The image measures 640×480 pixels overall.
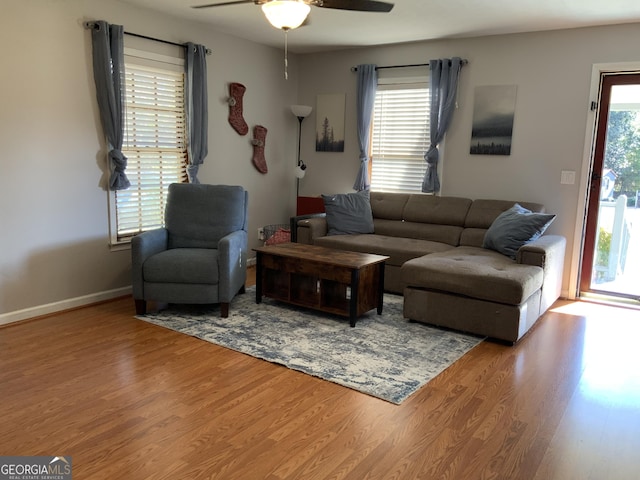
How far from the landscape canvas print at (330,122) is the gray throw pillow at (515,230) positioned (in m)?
2.31

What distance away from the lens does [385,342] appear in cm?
352

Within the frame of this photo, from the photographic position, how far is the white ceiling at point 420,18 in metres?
3.95

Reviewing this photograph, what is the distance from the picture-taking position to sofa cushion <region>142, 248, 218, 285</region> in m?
3.83

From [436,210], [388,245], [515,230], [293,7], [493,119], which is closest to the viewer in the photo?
[293,7]

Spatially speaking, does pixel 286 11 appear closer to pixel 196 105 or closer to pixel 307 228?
pixel 196 105

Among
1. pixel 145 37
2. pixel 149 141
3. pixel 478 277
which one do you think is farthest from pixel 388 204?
pixel 145 37

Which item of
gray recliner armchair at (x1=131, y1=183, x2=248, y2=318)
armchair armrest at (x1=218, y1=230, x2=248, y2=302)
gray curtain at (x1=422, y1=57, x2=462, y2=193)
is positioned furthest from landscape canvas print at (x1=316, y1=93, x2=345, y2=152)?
armchair armrest at (x1=218, y1=230, x2=248, y2=302)

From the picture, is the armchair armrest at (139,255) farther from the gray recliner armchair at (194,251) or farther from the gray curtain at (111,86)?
the gray curtain at (111,86)

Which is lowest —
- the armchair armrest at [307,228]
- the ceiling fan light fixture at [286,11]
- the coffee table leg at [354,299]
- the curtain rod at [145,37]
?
the coffee table leg at [354,299]

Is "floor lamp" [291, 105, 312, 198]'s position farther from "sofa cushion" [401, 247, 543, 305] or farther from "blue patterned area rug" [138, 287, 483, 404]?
"sofa cushion" [401, 247, 543, 305]

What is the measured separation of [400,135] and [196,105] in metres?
2.23

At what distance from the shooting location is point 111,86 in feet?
13.4

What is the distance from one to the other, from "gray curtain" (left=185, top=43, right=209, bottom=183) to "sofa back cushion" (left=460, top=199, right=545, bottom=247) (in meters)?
2.70

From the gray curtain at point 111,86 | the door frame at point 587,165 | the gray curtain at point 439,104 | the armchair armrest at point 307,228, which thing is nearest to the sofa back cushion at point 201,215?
the gray curtain at point 111,86
